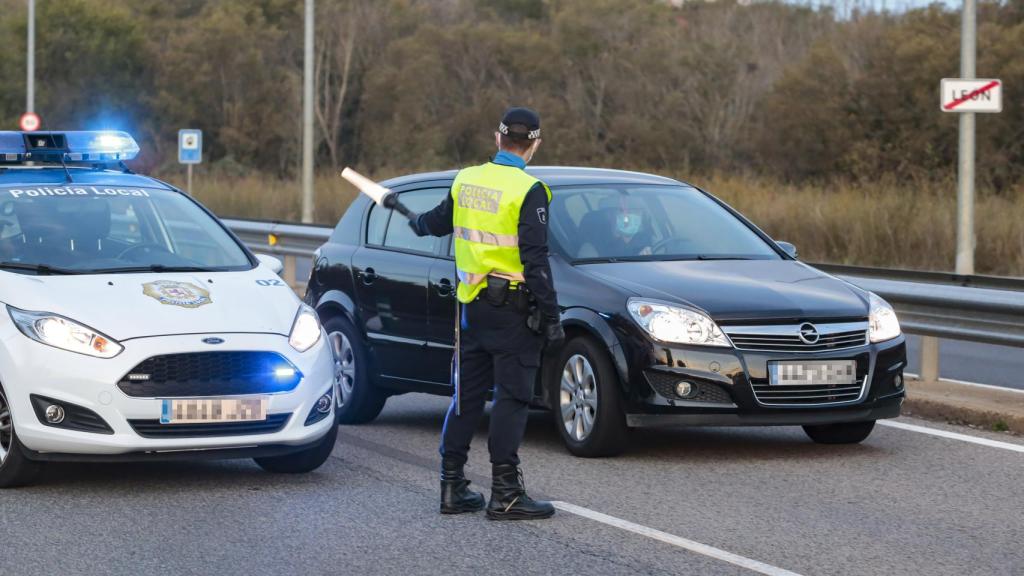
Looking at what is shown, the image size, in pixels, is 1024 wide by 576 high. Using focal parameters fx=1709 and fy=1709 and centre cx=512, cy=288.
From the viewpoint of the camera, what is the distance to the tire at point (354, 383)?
10.1m

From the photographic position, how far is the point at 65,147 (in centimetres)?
912

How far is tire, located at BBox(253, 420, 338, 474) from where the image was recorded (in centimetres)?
808

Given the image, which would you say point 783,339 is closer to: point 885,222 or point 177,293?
point 177,293

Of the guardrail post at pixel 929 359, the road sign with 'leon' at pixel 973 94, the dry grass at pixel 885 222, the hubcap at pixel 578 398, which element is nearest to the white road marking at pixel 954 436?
the guardrail post at pixel 929 359

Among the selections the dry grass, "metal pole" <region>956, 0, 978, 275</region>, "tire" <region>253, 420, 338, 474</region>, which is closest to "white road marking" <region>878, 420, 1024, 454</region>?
"tire" <region>253, 420, 338, 474</region>

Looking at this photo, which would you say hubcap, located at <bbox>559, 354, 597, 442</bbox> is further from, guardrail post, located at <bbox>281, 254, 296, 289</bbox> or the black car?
guardrail post, located at <bbox>281, 254, 296, 289</bbox>

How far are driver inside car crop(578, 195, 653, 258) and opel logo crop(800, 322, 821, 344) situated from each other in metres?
1.15

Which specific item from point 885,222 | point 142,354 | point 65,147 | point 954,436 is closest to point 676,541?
point 142,354

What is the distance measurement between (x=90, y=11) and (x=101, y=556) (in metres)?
59.9

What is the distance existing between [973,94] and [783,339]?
8.71 m

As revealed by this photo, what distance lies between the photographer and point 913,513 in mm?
7320

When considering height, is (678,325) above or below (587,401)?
above

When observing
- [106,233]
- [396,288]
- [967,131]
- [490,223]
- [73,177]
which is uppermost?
[967,131]

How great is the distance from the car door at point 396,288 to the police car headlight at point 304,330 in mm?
1560
